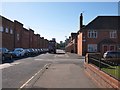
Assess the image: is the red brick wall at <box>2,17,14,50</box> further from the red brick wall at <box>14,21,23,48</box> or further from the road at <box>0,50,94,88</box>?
the road at <box>0,50,94,88</box>

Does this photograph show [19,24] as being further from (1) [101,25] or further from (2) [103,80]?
(2) [103,80]

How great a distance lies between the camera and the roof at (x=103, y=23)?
6305 centimetres

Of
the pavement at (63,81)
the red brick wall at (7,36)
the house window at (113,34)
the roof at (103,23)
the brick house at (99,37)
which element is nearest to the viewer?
the pavement at (63,81)

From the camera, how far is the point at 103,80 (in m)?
11.7

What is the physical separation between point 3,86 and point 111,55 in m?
28.7

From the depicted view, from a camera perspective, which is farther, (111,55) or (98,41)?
(98,41)

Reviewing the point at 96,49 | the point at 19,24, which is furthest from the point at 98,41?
the point at 19,24

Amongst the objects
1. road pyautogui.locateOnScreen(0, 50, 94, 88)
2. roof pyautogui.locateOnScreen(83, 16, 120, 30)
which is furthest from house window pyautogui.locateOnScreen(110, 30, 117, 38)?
road pyautogui.locateOnScreen(0, 50, 94, 88)

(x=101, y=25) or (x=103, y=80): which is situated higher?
(x=101, y=25)

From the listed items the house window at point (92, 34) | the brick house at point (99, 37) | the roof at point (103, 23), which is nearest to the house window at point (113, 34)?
the brick house at point (99, 37)

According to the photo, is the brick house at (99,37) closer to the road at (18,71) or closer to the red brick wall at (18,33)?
the red brick wall at (18,33)

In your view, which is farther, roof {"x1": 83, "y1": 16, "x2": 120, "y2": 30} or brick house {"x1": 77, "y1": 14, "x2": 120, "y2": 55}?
roof {"x1": 83, "y1": 16, "x2": 120, "y2": 30}

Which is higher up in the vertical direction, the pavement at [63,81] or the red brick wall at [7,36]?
the red brick wall at [7,36]

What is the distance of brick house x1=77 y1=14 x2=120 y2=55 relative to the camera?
62719 millimetres
